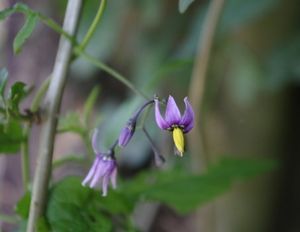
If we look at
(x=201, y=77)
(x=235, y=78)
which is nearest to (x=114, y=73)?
(x=201, y=77)

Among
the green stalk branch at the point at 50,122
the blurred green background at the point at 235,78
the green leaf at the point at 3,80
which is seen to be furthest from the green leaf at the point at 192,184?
the blurred green background at the point at 235,78

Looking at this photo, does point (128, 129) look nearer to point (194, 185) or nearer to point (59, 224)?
point (59, 224)

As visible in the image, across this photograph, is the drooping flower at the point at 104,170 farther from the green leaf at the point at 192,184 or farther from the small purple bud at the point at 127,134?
the green leaf at the point at 192,184

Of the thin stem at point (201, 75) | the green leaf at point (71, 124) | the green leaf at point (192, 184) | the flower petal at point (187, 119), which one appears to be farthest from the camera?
the thin stem at point (201, 75)

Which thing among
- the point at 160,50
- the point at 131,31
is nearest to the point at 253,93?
the point at 160,50

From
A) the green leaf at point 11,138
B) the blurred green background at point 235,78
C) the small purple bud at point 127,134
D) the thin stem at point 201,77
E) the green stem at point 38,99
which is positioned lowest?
the small purple bud at point 127,134

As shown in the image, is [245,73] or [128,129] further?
[245,73]
